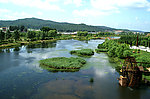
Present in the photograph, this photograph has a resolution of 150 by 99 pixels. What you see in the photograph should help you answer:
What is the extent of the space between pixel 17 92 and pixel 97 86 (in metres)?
13.7

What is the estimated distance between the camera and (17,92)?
874 inches

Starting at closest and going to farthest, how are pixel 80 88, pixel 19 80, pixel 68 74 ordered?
pixel 80 88 → pixel 19 80 → pixel 68 74

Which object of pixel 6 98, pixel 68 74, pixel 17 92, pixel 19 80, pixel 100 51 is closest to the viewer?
pixel 6 98

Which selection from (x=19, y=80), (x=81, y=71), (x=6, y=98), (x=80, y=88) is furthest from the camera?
(x=81, y=71)

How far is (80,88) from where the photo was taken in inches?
952

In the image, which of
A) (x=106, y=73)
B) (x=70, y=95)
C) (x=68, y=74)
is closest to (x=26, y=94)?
(x=70, y=95)

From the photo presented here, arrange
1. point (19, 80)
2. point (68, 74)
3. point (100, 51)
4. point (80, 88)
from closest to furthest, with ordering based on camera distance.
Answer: point (80, 88) < point (19, 80) < point (68, 74) < point (100, 51)

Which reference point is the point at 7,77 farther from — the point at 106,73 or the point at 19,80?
the point at 106,73

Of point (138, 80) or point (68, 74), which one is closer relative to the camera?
point (138, 80)

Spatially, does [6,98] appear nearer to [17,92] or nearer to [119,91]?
[17,92]

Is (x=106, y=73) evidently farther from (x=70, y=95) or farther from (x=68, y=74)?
(x=70, y=95)

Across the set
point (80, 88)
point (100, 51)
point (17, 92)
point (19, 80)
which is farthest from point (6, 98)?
point (100, 51)

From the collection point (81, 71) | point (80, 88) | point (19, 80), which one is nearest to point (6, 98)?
point (19, 80)

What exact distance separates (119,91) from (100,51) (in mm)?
37441
